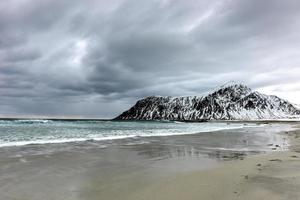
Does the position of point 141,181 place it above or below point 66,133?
below

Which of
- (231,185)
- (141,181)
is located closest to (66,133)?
(141,181)

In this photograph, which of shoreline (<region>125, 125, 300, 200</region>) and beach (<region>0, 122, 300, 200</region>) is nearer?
shoreline (<region>125, 125, 300, 200</region>)

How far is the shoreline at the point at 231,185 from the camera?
5.99 metres

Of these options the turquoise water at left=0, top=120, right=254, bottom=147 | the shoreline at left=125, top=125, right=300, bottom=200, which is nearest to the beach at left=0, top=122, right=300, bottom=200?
the shoreline at left=125, top=125, right=300, bottom=200

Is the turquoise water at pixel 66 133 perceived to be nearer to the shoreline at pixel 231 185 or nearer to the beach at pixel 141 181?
the beach at pixel 141 181

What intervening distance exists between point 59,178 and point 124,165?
3067 millimetres

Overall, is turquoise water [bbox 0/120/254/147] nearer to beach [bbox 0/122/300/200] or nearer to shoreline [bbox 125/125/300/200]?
beach [bbox 0/122/300/200]

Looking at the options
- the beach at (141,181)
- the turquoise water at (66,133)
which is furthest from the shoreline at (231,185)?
the turquoise water at (66,133)

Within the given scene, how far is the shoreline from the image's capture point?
599 cm

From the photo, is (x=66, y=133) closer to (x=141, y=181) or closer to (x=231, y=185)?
(x=141, y=181)

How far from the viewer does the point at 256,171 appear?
28.9ft

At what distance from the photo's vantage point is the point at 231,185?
691cm

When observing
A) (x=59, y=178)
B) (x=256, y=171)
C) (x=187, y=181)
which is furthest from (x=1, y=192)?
(x=256, y=171)

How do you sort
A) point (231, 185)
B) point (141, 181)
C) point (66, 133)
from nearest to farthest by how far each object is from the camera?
point (231, 185) < point (141, 181) < point (66, 133)
